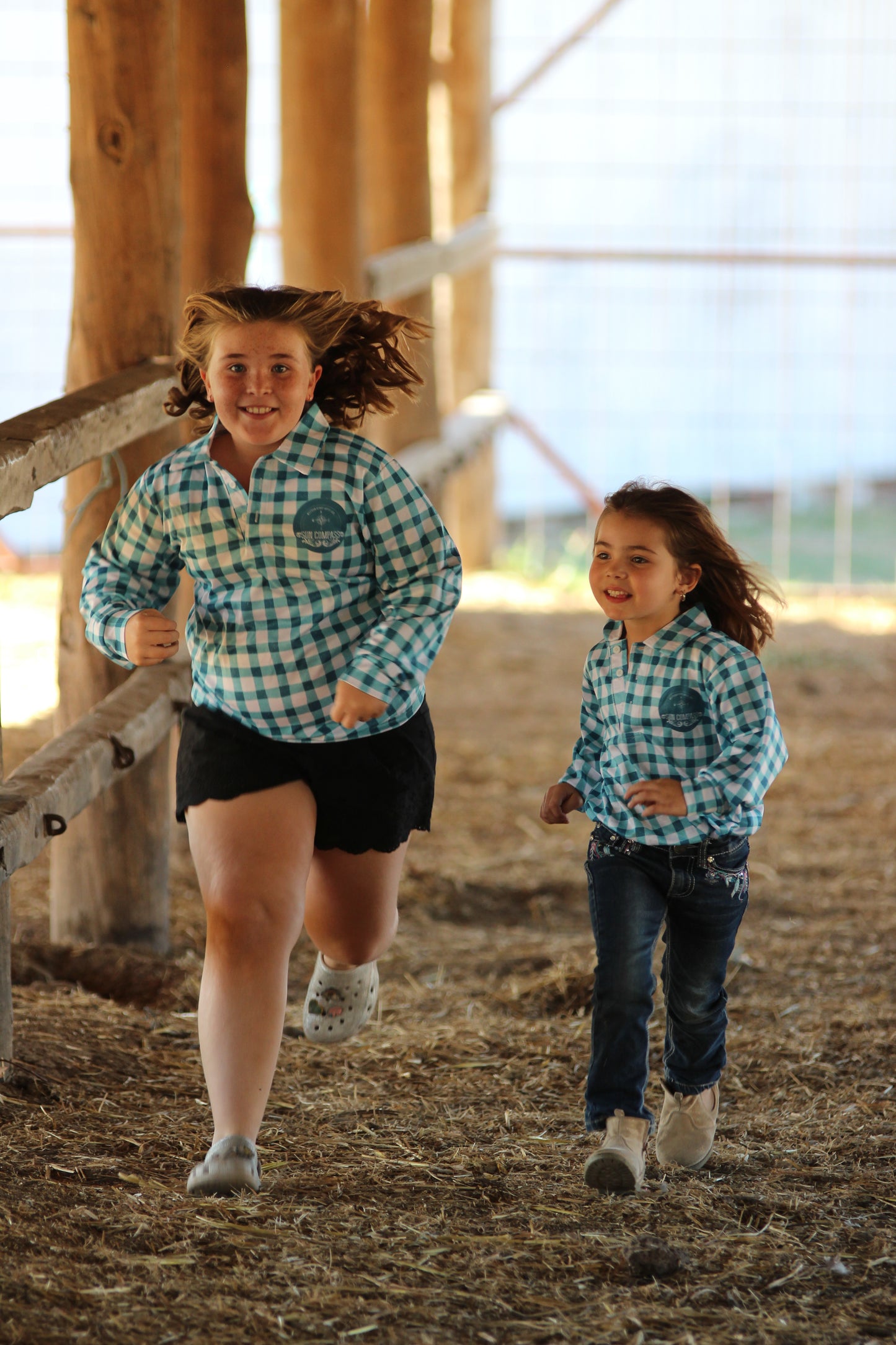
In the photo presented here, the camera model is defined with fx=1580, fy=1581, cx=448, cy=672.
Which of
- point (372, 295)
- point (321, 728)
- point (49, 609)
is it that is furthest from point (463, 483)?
point (321, 728)

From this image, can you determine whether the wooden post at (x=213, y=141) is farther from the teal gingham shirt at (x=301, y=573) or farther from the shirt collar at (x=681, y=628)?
the shirt collar at (x=681, y=628)

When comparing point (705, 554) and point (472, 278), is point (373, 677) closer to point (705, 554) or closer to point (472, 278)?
point (705, 554)

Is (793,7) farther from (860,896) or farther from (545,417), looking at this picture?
(860,896)

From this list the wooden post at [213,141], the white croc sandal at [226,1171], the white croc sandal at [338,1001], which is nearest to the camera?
the white croc sandal at [226,1171]

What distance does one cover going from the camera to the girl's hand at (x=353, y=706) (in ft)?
8.20

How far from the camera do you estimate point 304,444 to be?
2705mm

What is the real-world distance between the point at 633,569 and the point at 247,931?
871mm

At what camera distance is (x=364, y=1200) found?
8.24 ft

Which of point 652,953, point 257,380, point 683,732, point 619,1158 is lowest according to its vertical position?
point 619,1158

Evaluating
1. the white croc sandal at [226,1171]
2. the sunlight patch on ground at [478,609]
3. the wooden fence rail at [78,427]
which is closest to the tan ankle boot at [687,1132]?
the white croc sandal at [226,1171]

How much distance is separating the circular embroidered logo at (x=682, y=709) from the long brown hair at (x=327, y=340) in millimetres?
747

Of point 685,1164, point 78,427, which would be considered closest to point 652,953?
point 685,1164

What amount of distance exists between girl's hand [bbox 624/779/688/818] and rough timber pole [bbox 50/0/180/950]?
62.6 inches

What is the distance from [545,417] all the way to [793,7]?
3.48 m
